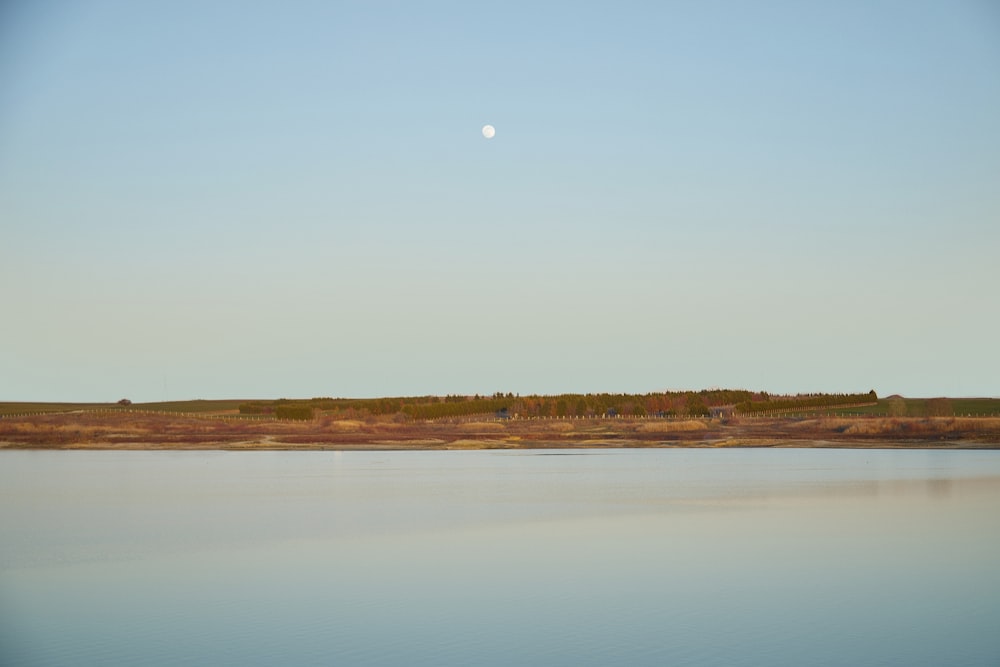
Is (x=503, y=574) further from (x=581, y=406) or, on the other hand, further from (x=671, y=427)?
(x=581, y=406)

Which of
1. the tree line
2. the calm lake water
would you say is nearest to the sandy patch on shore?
the tree line

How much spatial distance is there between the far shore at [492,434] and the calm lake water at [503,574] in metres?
44.0

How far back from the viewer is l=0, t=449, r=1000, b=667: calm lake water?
59.7ft

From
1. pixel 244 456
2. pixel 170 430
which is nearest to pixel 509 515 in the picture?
pixel 244 456

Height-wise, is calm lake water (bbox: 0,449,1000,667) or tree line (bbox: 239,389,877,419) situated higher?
tree line (bbox: 239,389,877,419)

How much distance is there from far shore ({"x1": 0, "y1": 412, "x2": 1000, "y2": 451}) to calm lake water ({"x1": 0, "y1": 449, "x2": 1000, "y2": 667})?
144ft

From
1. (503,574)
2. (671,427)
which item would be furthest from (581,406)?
(503,574)

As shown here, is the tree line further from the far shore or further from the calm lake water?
the calm lake water

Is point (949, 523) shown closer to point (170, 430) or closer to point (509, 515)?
point (509, 515)

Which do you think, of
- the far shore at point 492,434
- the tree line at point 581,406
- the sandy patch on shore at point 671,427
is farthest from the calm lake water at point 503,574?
the tree line at point 581,406

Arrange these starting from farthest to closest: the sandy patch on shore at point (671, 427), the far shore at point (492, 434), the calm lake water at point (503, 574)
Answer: the sandy patch on shore at point (671, 427) < the far shore at point (492, 434) < the calm lake water at point (503, 574)

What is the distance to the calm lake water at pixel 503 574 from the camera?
18188 mm

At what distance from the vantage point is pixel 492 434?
349ft

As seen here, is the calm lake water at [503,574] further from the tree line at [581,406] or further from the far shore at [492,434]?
the tree line at [581,406]
